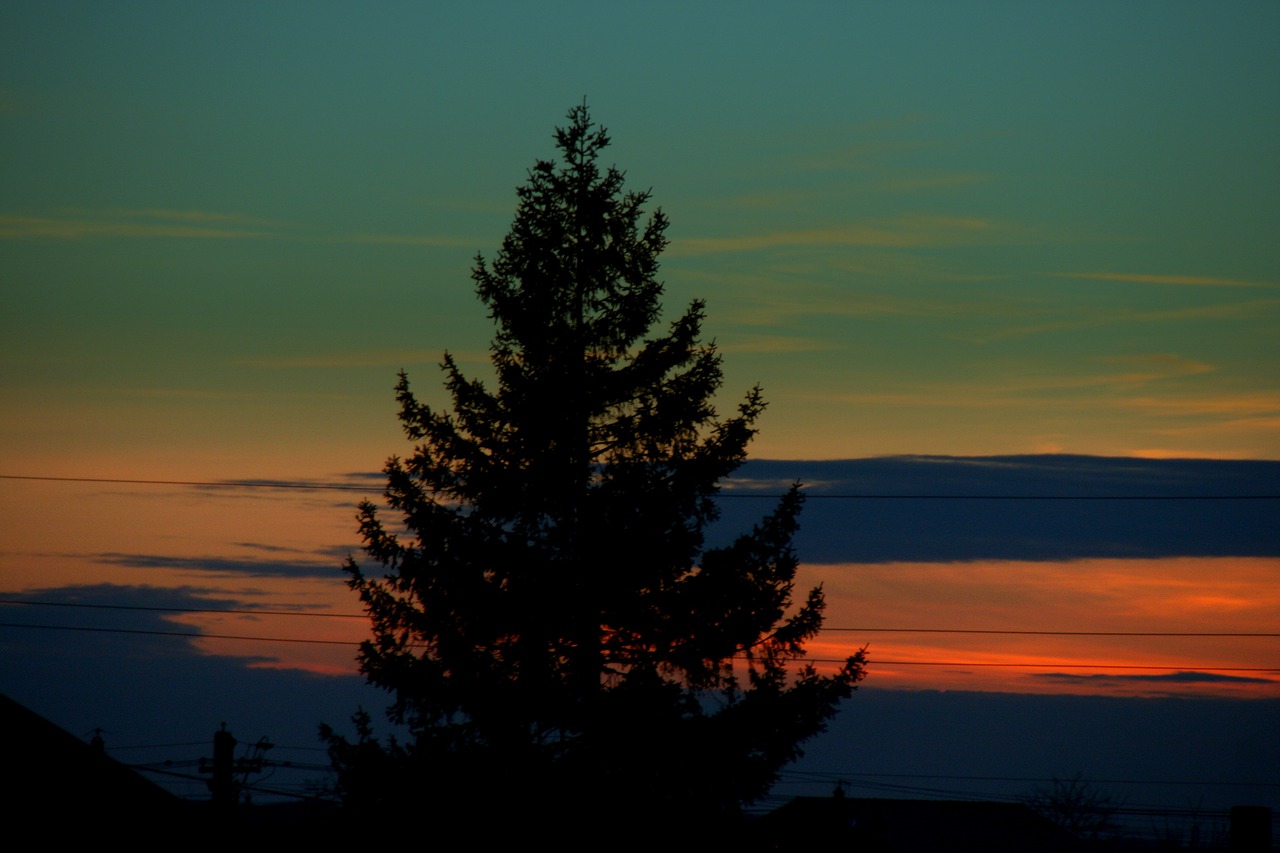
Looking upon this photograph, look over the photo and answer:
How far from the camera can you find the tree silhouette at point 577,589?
942 inches

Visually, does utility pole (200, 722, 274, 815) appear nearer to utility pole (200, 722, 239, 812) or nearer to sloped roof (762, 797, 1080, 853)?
utility pole (200, 722, 239, 812)

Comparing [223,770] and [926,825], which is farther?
[926,825]

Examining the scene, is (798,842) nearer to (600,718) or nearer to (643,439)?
(600,718)

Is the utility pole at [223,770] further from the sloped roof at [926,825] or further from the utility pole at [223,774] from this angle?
the sloped roof at [926,825]

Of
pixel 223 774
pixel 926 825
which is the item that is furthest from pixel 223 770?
pixel 926 825

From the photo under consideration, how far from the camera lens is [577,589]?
24.3 metres

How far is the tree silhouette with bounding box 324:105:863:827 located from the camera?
2394 centimetres

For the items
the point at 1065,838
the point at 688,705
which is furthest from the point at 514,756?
the point at 1065,838

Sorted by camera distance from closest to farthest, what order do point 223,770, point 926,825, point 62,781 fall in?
point 62,781 → point 223,770 → point 926,825

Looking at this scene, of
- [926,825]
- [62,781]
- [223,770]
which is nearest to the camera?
[62,781]

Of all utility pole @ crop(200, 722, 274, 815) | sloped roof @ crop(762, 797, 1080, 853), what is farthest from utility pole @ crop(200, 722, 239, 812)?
sloped roof @ crop(762, 797, 1080, 853)

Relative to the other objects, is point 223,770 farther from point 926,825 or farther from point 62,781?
point 926,825

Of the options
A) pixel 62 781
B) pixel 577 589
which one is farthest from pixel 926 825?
pixel 62 781

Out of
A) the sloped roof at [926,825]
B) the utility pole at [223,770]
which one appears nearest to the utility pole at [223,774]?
the utility pole at [223,770]
